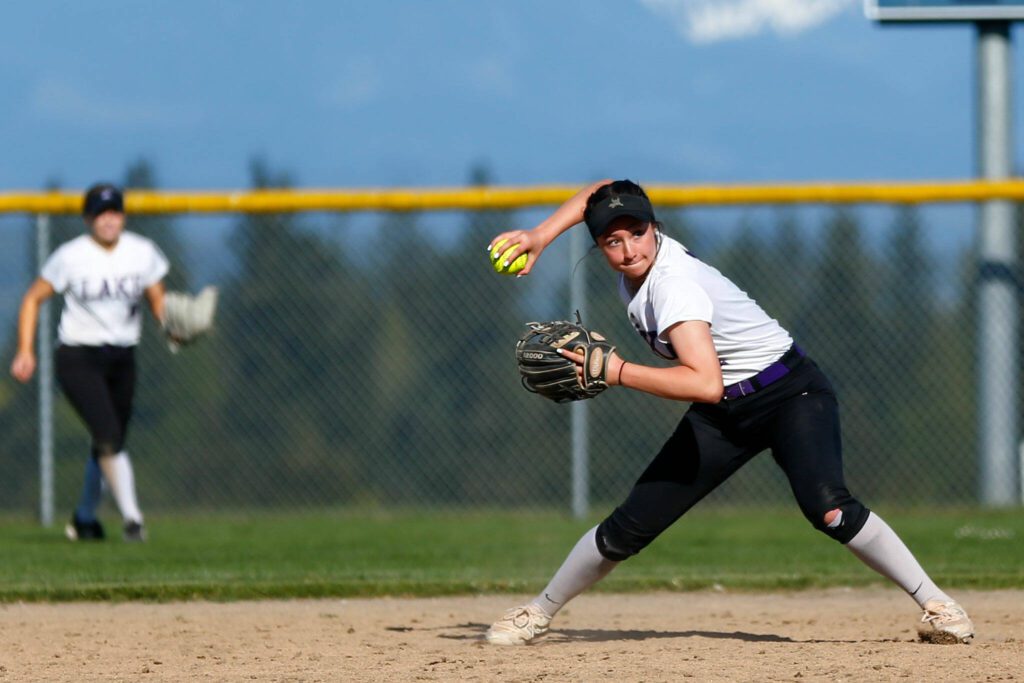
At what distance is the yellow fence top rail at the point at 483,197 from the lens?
10.1m

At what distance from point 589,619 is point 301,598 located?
1.39 metres

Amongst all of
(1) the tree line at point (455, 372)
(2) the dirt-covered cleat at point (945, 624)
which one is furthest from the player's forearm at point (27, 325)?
(2) the dirt-covered cleat at point (945, 624)

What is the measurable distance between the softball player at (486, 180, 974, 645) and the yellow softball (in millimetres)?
23

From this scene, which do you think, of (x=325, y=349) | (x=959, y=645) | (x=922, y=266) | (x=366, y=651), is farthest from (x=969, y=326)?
(x=366, y=651)

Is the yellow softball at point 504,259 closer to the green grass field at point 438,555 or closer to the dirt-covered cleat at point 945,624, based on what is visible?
the dirt-covered cleat at point 945,624

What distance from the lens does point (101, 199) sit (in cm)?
830

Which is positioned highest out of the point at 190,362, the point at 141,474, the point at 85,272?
the point at 85,272

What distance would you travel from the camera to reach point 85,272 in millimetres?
8438

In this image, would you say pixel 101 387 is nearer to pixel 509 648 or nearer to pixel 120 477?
pixel 120 477

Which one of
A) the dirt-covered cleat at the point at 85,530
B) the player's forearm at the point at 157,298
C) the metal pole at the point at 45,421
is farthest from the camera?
the metal pole at the point at 45,421

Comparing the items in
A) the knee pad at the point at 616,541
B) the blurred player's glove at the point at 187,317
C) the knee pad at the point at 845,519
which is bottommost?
the knee pad at the point at 616,541

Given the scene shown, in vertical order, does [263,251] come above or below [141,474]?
above

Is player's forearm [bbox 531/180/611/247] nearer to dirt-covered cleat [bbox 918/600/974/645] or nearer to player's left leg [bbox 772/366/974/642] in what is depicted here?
player's left leg [bbox 772/366/974/642]

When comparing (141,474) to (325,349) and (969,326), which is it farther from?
(969,326)
